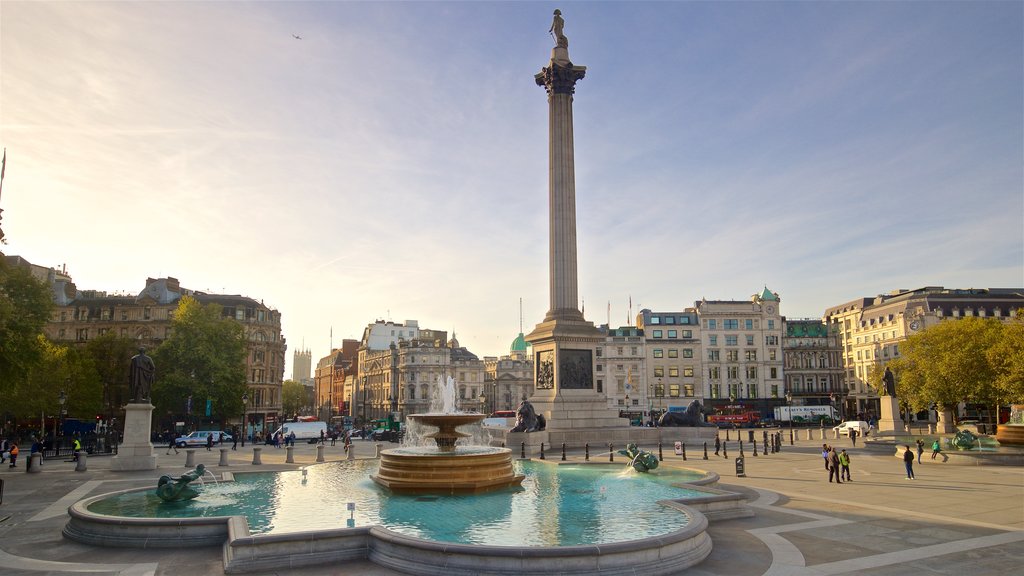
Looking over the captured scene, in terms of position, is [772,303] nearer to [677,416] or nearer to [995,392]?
[995,392]

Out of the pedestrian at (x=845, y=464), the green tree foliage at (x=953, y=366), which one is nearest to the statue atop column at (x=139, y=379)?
the pedestrian at (x=845, y=464)

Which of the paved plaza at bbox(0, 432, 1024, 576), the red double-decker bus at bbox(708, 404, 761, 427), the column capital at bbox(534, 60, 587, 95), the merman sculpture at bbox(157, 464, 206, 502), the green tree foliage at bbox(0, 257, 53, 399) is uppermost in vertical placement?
the column capital at bbox(534, 60, 587, 95)

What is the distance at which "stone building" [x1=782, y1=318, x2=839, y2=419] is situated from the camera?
94.6 meters

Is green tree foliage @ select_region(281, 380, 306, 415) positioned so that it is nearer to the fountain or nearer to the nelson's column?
the nelson's column

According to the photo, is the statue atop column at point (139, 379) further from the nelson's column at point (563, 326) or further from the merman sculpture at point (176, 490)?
the nelson's column at point (563, 326)

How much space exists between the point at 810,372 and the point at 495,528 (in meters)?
93.5

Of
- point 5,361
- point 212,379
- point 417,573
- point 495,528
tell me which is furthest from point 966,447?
point 212,379

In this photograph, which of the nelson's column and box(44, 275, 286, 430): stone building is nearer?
the nelson's column

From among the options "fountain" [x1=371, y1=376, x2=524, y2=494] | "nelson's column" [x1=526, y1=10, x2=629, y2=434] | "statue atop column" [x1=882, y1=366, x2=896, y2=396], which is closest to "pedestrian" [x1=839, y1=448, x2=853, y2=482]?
"fountain" [x1=371, y1=376, x2=524, y2=494]

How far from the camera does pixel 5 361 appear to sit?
27.3 meters

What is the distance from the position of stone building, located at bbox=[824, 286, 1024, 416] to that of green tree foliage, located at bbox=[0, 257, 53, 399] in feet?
264

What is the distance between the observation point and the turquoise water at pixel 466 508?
1374 centimetres

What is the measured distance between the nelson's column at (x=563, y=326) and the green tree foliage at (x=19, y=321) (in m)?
26.3

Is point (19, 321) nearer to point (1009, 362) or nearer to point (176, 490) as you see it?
point (176, 490)
